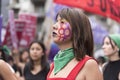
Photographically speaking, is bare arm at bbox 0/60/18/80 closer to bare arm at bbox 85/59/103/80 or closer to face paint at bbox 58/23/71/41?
face paint at bbox 58/23/71/41

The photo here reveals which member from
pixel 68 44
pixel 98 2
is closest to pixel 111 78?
pixel 68 44

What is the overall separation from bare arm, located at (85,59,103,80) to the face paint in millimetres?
248

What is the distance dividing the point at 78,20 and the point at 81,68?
347 mm

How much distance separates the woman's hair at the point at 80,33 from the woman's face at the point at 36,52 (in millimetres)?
3416

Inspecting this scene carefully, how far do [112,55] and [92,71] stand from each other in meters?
2.80

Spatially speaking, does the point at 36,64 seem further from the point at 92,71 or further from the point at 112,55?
the point at 92,71

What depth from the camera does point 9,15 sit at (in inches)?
415

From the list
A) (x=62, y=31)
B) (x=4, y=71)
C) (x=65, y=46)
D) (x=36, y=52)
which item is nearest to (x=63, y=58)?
(x=65, y=46)

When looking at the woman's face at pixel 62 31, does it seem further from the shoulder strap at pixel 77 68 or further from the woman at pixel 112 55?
the woman at pixel 112 55

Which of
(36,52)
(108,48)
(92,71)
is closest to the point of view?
(92,71)

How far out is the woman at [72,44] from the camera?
354 centimetres

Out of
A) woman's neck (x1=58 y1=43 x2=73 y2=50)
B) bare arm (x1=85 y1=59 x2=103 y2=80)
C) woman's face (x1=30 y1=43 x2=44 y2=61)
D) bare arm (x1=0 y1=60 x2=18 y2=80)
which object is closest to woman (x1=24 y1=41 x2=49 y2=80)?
→ woman's face (x1=30 y1=43 x2=44 y2=61)

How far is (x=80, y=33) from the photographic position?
3.59m

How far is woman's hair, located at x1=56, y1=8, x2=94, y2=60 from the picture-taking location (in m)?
3.59
